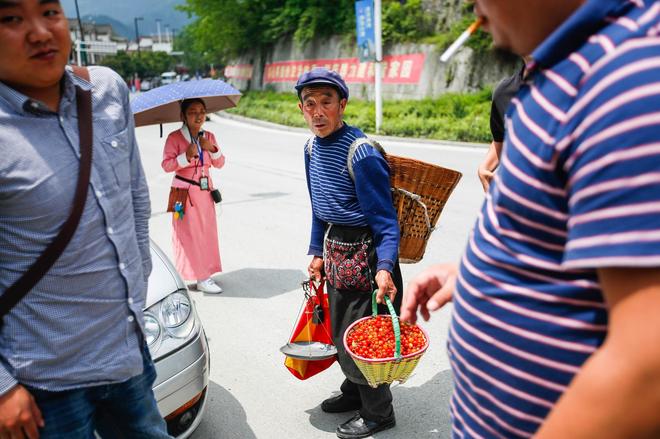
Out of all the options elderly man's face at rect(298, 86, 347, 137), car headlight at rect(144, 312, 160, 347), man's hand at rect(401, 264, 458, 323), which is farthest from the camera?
elderly man's face at rect(298, 86, 347, 137)

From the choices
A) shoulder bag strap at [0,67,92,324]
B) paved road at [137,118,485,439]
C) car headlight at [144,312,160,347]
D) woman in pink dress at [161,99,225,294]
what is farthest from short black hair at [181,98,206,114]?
shoulder bag strap at [0,67,92,324]

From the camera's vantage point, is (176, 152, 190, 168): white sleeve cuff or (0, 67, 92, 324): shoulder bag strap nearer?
(0, 67, 92, 324): shoulder bag strap

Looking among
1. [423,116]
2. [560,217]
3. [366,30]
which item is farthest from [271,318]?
[423,116]

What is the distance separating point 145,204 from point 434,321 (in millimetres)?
2675

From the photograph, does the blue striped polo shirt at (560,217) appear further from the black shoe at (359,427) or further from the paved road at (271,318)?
the paved road at (271,318)

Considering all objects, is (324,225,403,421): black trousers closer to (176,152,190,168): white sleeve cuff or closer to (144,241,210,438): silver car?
(144,241,210,438): silver car

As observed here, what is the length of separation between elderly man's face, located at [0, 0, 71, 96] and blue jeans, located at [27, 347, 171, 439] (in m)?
0.81

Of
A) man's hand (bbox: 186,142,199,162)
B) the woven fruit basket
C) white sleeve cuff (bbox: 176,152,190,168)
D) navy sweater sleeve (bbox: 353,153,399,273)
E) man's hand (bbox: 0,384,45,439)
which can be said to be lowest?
the woven fruit basket

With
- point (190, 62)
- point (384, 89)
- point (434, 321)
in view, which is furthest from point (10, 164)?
point (190, 62)

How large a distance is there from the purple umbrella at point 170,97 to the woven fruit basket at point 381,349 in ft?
9.15

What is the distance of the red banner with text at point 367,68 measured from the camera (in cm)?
2112

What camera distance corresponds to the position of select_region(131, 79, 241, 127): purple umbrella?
459cm

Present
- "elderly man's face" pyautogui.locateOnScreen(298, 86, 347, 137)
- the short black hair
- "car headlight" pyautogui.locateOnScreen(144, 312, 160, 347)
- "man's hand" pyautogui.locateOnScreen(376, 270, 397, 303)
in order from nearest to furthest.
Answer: "car headlight" pyautogui.locateOnScreen(144, 312, 160, 347)
"man's hand" pyautogui.locateOnScreen(376, 270, 397, 303)
"elderly man's face" pyautogui.locateOnScreen(298, 86, 347, 137)
the short black hair

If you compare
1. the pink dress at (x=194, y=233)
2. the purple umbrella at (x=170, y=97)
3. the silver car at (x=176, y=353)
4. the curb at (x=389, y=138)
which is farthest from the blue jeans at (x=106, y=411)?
the curb at (x=389, y=138)
